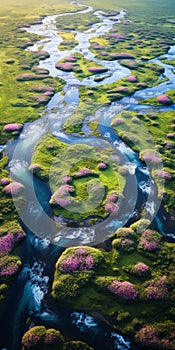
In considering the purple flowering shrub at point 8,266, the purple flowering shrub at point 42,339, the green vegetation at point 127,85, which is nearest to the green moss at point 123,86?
the green vegetation at point 127,85

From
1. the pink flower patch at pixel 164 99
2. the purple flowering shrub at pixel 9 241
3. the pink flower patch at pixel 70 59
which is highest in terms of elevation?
the pink flower patch at pixel 70 59

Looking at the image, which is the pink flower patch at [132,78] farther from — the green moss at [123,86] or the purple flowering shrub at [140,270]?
the purple flowering shrub at [140,270]

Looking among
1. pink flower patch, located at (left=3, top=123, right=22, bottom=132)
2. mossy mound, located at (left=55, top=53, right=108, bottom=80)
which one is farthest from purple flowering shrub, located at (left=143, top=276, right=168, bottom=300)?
mossy mound, located at (left=55, top=53, right=108, bottom=80)

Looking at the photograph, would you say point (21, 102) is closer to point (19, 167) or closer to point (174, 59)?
point (19, 167)

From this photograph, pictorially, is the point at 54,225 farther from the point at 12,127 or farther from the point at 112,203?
the point at 12,127

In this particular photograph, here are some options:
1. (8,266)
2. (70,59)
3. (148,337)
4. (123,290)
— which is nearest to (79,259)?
(123,290)

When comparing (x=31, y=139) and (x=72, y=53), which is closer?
(x=31, y=139)

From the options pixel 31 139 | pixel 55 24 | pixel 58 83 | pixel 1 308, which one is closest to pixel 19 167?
pixel 31 139

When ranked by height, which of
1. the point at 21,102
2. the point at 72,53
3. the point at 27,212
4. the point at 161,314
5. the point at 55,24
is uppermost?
the point at 55,24
